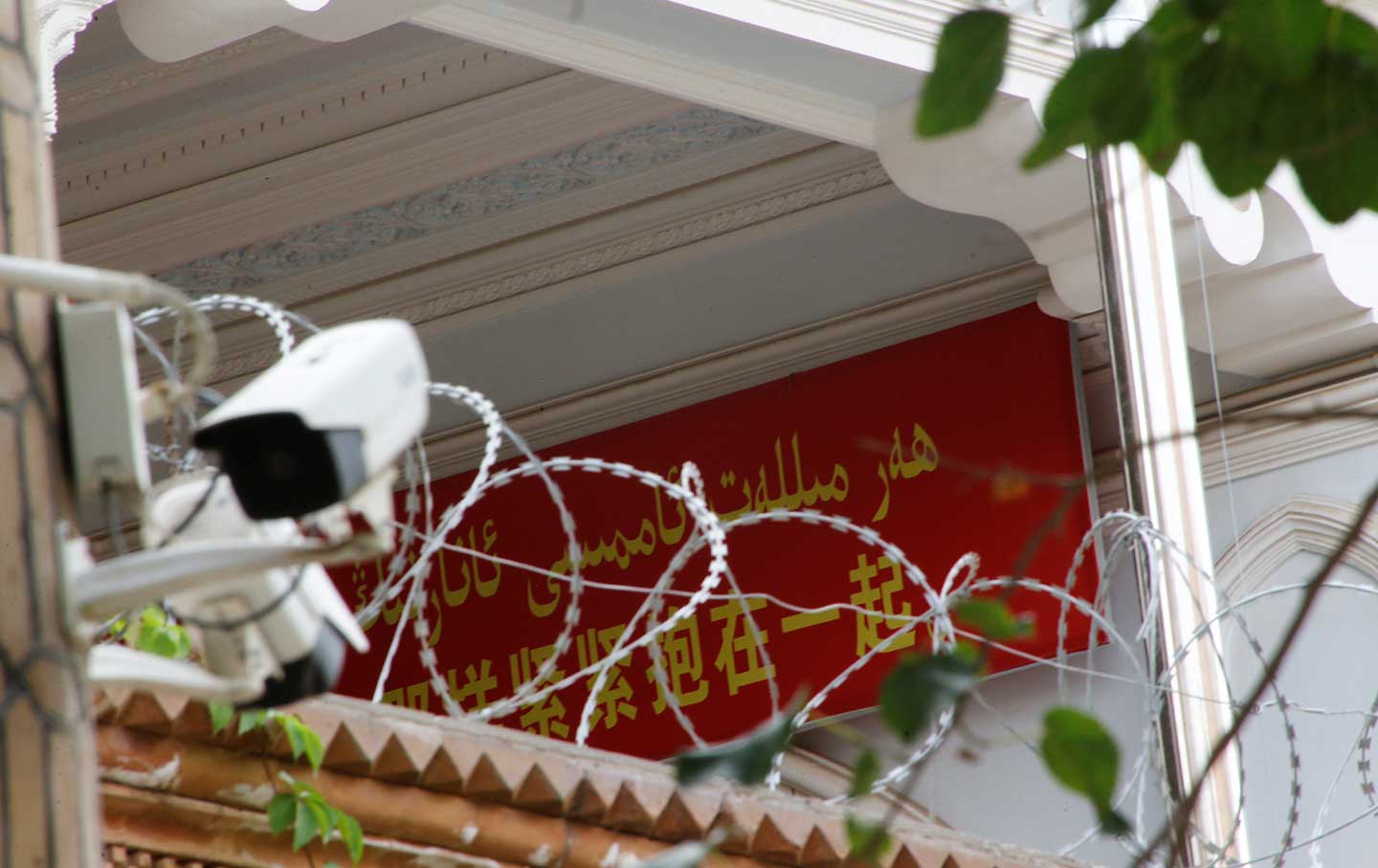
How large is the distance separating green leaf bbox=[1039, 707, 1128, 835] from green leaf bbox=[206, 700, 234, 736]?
1691 mm

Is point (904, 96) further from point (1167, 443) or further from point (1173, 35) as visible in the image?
point (1173, 35)

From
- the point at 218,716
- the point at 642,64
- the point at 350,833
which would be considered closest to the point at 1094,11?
the point at 218,716

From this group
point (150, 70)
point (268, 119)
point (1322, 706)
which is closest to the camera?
point (1322, 706)

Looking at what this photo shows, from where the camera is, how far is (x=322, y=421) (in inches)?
59.5

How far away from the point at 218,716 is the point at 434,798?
0.42 metres

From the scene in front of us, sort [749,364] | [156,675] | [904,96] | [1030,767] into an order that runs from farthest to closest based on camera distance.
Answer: [749,364] → [1030,767] → [904,96] → [156,675]

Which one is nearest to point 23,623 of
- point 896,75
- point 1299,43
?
point 1299,43

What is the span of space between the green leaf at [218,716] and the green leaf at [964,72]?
5.41 ft

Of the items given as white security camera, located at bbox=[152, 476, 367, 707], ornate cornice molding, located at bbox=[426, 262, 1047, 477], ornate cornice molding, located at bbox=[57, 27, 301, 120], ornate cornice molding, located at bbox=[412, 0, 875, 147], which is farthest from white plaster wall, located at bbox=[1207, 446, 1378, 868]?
white security camera, located at bbox=[152, 476, 367, 707]

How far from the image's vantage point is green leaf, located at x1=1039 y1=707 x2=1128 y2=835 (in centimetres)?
125

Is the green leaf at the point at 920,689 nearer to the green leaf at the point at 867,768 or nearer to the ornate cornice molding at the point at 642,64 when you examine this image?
the green leaf at the point at 867,768

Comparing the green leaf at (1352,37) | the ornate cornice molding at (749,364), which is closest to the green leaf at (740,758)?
the green leaf at (1352,37)

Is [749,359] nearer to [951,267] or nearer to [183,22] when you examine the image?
[951,267]

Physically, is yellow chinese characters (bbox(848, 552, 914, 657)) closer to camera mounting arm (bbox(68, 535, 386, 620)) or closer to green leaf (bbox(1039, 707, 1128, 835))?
camera mounting arm (bbox(68, 535, 386, 620))
